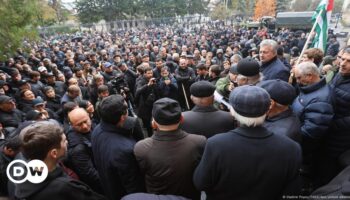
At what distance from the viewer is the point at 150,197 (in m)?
1.41

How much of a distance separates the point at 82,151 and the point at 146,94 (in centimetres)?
294

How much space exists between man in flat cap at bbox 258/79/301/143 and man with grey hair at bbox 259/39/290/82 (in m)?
1.54

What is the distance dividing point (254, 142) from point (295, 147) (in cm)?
32

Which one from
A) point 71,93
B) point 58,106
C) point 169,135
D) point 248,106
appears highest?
point 248,106

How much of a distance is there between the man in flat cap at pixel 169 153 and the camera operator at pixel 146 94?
11.1 ft

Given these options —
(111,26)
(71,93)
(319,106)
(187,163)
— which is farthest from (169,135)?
(111,26)

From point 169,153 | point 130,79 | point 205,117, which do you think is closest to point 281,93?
point 205,117

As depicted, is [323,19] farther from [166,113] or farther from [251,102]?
[166,113]

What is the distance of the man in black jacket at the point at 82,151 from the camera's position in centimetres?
286

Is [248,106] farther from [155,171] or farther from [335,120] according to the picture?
[335,120]

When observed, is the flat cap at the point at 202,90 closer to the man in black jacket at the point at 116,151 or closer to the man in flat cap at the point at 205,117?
the man in flat cap at the point at 205,117

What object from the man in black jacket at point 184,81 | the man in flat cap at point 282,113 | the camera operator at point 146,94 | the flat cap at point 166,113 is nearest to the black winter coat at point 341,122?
the man in flat cap at point 282,113

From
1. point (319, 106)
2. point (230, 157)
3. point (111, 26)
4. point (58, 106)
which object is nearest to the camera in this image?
point (230, 157)

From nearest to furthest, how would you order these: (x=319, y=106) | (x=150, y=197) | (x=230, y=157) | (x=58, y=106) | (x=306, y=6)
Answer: (x=150, y=197) < (x=230, y=157) < (x=319, y=106) < (x=58, y=106) < (x=306, y=6)
